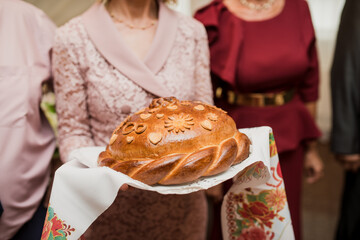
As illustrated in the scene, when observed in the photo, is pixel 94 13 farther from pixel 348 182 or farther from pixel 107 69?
pixel 348 182

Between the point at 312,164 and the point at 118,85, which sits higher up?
the point at 118,85

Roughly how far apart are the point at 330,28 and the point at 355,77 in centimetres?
292

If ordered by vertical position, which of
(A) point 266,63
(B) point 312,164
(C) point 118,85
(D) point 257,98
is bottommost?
(B) point 312,164

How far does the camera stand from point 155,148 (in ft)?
2.32

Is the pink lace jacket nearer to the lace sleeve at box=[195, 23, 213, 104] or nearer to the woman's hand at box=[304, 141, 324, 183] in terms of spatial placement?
the lace sleeve at box=[195, 23, 213, 104]

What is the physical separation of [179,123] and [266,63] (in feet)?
2.28

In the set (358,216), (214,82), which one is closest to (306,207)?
(358,216)

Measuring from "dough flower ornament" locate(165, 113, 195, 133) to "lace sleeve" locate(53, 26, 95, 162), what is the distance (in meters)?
0.37

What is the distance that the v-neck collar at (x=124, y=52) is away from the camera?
986 millimetres

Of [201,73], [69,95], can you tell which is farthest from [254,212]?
[69,95]

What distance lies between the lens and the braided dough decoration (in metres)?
0.68

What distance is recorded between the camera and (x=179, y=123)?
734mm

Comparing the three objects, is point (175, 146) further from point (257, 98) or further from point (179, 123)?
point (257, 98)

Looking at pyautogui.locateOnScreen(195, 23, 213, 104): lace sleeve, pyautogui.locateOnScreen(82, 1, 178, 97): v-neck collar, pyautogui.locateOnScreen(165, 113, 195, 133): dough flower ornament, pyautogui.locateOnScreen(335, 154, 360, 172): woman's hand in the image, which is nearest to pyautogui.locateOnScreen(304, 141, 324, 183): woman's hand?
pyautogui.locateOnScreen(335, 154, 360, 172): woman's hand
